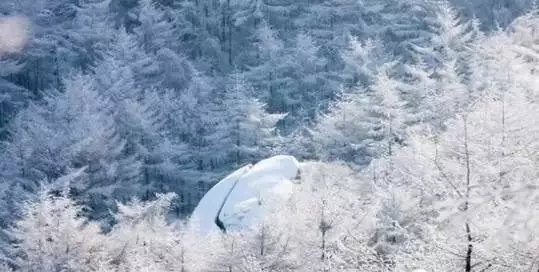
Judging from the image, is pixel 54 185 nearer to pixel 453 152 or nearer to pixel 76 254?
pixel 76 254

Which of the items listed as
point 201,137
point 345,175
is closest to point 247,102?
point 201,137

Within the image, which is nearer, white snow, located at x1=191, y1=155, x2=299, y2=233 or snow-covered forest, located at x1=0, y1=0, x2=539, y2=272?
snow-covered forest, located at x1=0, y1=0, x2=539, y2=272

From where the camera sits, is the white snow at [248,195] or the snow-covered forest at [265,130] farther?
the white snow at [248,195]

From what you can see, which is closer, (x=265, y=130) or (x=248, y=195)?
(x=248, y=195)
